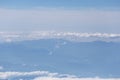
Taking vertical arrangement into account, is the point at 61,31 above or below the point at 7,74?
above

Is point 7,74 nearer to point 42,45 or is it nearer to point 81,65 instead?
point 42,45

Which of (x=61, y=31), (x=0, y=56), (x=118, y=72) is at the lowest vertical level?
(x=118, y=72)

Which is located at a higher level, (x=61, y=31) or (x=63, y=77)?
(x=61, y=31)

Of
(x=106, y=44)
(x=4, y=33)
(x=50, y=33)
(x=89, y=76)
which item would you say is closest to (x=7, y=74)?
(x=4, y=33)

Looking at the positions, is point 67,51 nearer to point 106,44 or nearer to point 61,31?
point 61,31

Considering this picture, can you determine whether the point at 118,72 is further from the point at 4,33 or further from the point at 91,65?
the point at 4,33

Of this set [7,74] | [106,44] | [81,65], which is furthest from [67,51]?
[7,74]

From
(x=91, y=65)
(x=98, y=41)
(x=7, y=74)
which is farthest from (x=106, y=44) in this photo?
(x=7, y=74)
